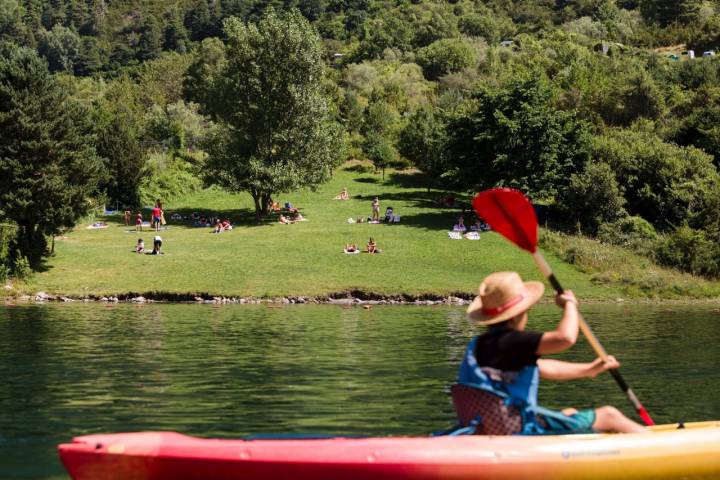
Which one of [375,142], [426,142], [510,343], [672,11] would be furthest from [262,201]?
[672,11]

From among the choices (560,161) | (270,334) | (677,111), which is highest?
(677,111)

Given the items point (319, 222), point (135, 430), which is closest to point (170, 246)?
point (319, 222)

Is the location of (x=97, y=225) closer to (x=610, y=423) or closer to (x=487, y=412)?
(x=487, y=412)

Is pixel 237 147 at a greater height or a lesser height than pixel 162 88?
lesser

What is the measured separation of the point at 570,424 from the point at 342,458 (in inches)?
106

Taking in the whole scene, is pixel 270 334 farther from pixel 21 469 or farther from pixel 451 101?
pixel 451 101

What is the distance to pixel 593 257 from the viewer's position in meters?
45.4

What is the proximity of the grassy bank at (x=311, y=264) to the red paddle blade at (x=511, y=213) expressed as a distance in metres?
27.4

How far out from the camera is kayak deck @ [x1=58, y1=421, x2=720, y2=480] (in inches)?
355

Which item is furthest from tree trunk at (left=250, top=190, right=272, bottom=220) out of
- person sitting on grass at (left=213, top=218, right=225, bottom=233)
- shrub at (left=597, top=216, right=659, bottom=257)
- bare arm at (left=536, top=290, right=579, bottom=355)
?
bare arm at (left=536, top=290, right=579, bottom=355)

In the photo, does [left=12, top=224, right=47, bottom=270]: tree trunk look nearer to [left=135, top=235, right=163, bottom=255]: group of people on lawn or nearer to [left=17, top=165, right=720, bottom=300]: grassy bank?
[left=17, top=165, right=720, bottom=300]: grassy bank

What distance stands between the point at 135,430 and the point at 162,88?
12343cm

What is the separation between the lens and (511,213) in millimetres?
11391

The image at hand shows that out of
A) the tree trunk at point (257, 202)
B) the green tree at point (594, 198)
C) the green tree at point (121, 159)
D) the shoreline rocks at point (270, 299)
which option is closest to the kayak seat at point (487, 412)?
the shoreline rocks at point (270, 299)
